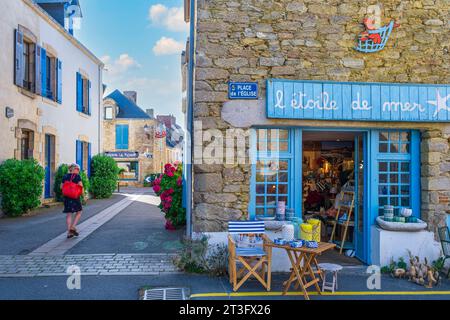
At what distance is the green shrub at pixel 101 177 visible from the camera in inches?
663

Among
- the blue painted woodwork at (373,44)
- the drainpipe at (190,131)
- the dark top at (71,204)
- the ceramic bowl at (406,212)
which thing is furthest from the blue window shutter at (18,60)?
the ceramic bowl at (406,212)

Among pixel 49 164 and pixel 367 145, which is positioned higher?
pixel 367 145

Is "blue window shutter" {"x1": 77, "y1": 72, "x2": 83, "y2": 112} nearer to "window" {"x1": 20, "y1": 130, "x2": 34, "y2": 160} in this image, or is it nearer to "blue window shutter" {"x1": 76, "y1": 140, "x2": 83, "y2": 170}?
"blue window shutter" {"x1": 76, "y1": 140, "x2": 83, "y2": 170}

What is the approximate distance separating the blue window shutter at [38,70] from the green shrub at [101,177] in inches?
213

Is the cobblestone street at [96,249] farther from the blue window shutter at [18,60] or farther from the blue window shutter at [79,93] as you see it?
the blue window shutter at [79,93]

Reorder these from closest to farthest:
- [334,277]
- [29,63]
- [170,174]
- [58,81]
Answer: [334,277] → [170,174] → [29,63] → [58,81]

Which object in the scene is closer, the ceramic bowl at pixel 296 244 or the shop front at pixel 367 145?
the ceramic bowl at pixel 296 244

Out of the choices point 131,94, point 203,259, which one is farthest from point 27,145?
point 131,94

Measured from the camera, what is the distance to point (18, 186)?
10148 millimetres

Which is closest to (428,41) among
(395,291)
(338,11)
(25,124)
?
(338,11)

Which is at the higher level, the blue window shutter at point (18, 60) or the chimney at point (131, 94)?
the chimney at point (131, 94)

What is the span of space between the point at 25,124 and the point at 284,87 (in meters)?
9.00

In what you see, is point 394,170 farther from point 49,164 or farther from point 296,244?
point 49,164

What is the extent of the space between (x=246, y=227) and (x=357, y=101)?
2.62m
